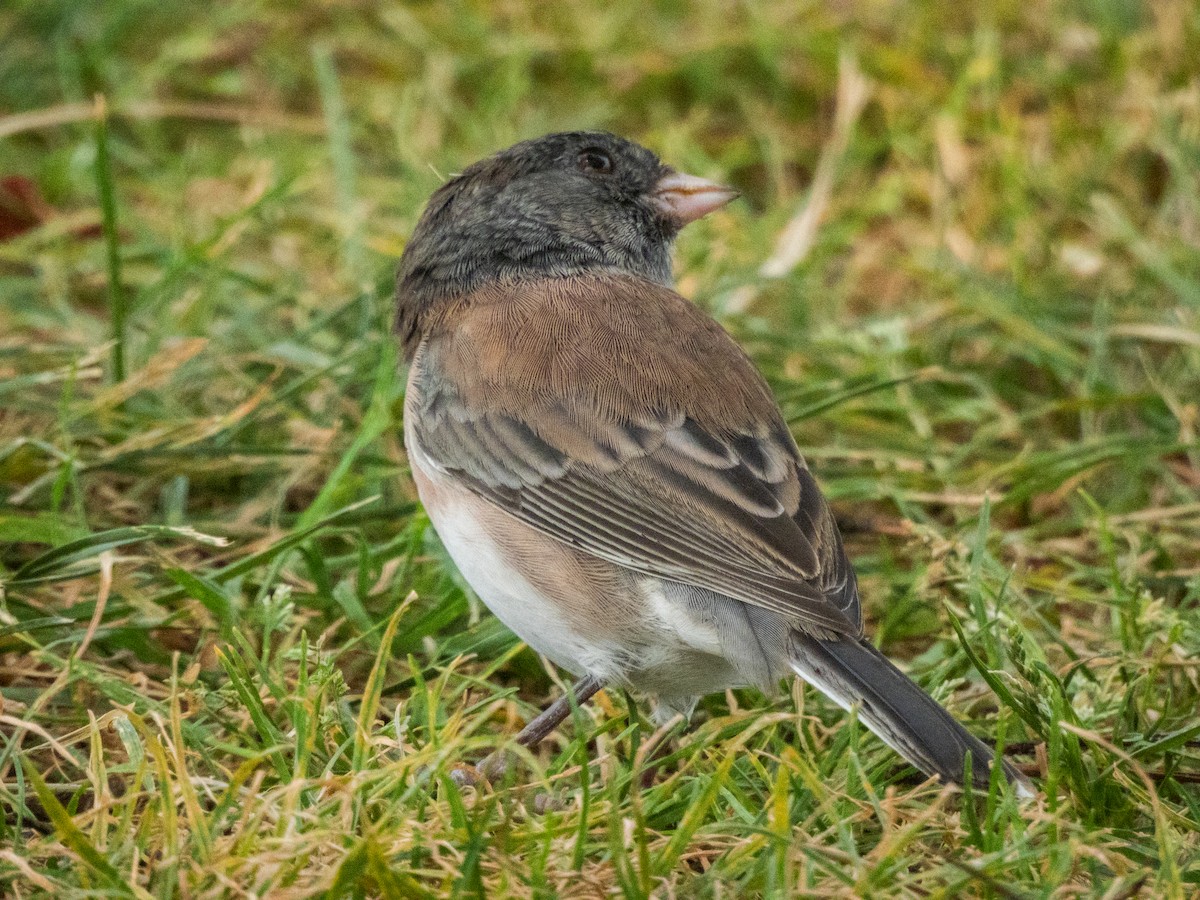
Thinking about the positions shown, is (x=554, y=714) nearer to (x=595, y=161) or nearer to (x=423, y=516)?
(x=423, y=516)

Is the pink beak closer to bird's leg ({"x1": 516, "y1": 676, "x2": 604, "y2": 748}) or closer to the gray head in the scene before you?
the gray head

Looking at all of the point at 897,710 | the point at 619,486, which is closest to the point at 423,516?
the point at 619,486

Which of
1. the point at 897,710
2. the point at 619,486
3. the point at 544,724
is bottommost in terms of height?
the point at 544,724

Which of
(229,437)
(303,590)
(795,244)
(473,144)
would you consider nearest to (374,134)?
(473,144)

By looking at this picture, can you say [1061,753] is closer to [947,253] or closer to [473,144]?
[947,253]

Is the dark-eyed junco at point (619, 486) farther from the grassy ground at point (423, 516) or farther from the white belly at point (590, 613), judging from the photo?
the grassy ground at point (423, 516)

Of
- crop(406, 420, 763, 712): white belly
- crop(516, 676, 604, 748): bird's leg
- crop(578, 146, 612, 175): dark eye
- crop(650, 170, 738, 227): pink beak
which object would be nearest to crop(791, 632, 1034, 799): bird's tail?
crop(406, 420, 763, 712): white belly
